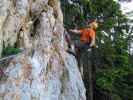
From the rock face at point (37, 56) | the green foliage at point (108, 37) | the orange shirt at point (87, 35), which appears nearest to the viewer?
the rock face at point (37, 56)

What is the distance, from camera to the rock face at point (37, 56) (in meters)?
11.9

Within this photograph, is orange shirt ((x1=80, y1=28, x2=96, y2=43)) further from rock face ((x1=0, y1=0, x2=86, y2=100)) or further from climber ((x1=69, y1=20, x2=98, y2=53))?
rock face ((x1=0, y1=0, x2=86, y2=100))

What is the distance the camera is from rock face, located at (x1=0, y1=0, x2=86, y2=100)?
38.9 feet

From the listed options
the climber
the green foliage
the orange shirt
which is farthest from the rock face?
the green foliage

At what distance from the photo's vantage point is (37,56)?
42.1 ft

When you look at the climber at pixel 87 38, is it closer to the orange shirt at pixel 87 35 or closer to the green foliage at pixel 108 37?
the orange shirt at pixel 87 35

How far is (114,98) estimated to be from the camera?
26.9 meters

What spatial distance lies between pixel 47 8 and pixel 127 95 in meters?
16.2

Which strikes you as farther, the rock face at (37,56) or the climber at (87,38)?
the climber at (87,38)

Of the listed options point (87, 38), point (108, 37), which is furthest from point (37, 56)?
point (108, 37)

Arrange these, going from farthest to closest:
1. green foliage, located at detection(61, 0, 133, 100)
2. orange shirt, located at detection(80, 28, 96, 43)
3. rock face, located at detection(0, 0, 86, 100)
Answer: green foliage, located at detection(61, 0, 133, 100), orange shirt, located at detection(80, 28, 96, 43), rock face, located at detection(0, 0, 86, 100)

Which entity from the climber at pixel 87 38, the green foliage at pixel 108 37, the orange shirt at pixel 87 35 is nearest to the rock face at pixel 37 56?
the climber at pixel 87 38

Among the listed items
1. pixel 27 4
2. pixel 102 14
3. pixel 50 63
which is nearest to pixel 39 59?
pixel 50 63

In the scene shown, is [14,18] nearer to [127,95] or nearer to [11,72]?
[11,72]
